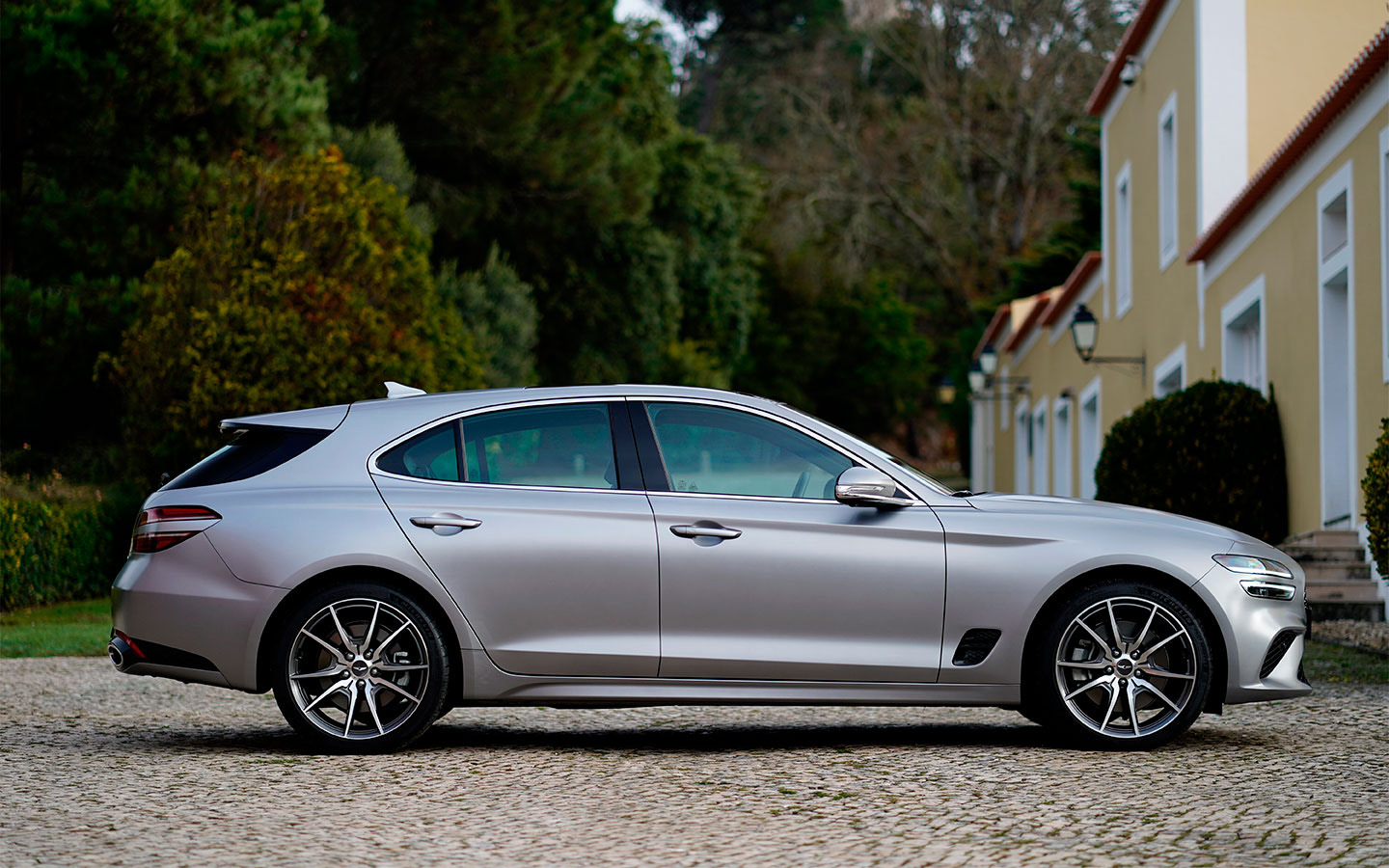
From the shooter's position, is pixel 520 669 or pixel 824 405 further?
pixel 824 405

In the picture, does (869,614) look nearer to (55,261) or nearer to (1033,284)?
(55,261)

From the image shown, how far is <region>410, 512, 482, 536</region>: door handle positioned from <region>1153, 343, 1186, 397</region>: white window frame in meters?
14.2

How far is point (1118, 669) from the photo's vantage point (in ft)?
21.2

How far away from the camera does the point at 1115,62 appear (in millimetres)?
22766

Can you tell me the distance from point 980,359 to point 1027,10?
629 inches

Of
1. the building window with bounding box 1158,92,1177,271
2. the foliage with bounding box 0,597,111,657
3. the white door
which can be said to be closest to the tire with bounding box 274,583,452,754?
the foliage with bounding box 0,597,111,657

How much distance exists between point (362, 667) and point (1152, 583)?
322cm

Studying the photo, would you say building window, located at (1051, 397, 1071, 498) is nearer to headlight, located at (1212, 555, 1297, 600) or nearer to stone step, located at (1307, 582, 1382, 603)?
stone step, located at (1307, 582, 1382, 603)

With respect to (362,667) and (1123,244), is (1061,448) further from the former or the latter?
(362,667)

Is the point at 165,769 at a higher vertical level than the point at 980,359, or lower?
lower

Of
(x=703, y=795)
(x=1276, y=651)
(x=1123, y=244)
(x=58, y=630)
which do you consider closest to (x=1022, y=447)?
(x=1123, y=244)

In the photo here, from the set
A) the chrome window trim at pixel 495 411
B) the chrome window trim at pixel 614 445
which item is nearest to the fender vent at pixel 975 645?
the chrome window trim at pixel 614 445

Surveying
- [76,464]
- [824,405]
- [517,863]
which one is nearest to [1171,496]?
[517,863]

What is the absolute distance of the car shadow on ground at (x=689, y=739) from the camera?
6.79m
